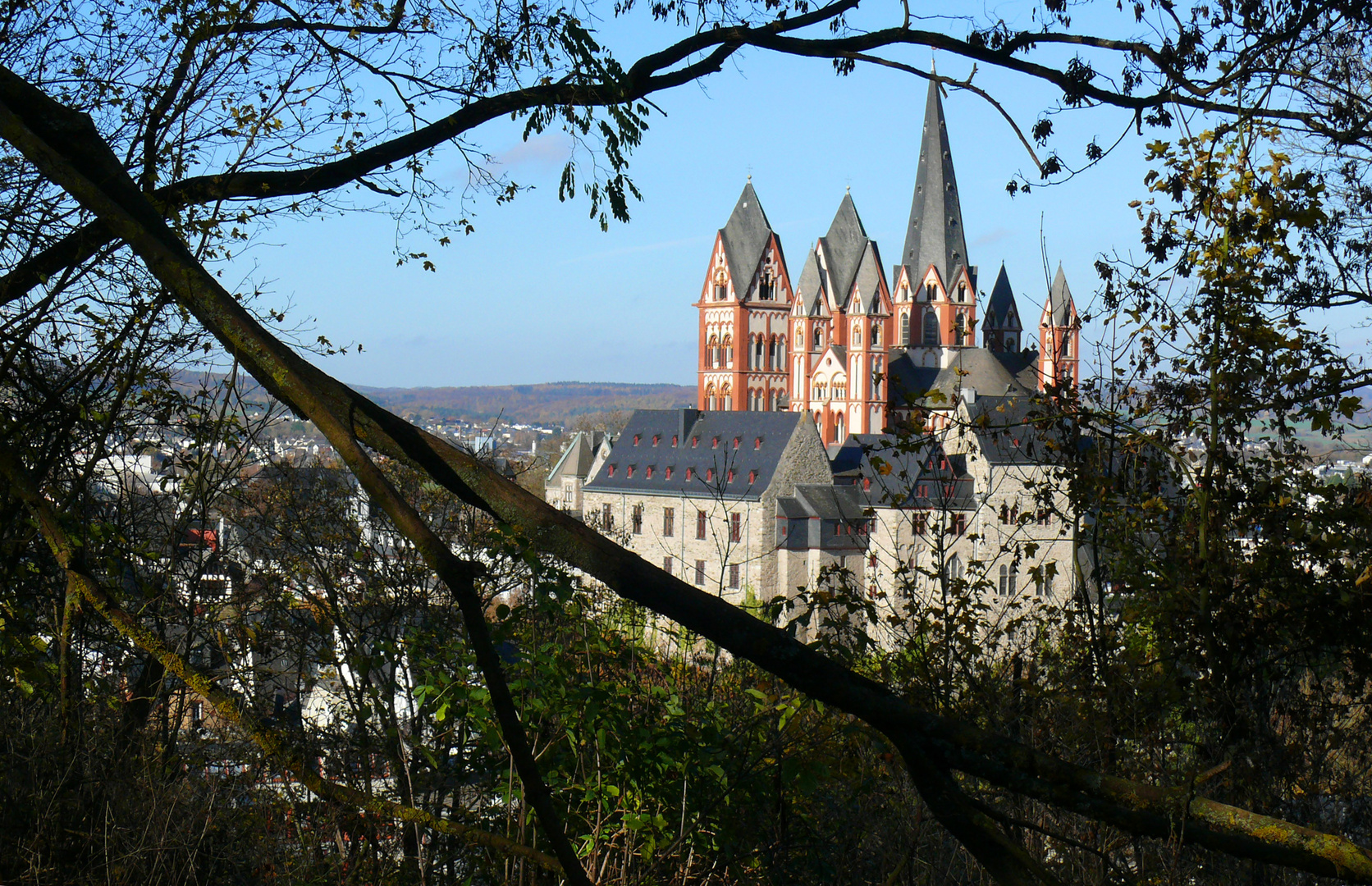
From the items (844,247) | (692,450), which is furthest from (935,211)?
(692,450)

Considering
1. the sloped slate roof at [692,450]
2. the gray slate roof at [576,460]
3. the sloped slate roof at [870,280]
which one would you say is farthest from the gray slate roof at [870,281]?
the sloped slate roof at [692,450]

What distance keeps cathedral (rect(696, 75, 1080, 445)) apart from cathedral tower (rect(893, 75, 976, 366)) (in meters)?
0.08

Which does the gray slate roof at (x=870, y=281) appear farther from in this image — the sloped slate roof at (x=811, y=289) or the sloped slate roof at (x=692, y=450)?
the sloped slate roof at (x=692, y=450)

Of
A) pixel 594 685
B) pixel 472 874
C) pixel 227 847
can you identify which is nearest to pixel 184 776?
pixel 227 847

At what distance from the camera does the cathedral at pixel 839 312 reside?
87125mm

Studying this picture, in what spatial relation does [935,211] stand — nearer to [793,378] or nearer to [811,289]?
[811,289]

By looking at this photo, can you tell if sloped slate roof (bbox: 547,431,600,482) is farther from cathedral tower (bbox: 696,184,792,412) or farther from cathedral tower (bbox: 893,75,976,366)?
cathedral tower (bbox: 893,75,976,366)

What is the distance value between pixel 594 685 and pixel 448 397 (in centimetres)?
13312

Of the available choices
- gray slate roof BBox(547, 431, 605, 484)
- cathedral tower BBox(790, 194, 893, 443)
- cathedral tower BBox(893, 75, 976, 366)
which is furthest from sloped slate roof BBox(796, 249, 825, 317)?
gray slate roof BBox(547, 431, 605, 484)

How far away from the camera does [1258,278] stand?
Result: 720 centimetres

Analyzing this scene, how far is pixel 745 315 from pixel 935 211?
18842 millimetres

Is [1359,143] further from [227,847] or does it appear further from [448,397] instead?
[448,397]

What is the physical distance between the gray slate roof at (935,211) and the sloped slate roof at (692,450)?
134ft

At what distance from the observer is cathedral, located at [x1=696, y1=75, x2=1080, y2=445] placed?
87.1 m
